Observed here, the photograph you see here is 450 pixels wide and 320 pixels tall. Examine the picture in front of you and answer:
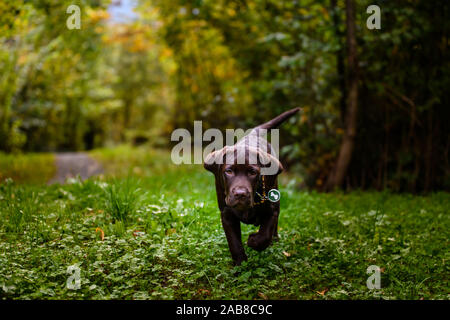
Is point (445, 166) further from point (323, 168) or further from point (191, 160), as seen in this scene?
point (191, 160)

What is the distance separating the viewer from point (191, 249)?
162 inches

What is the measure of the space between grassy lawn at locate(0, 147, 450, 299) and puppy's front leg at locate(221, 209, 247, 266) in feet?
0.33

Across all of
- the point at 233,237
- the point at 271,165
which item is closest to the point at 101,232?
the point at 233,237

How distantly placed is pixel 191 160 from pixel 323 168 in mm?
3583

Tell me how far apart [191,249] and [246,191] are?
1137 millimetres

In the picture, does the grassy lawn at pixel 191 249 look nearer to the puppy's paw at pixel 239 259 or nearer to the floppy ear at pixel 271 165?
the puppy's paw at pixel 239 259

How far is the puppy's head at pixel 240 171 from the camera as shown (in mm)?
3330

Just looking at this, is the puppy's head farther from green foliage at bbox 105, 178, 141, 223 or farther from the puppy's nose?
green foliage at bbox 105, 178, 141, 223

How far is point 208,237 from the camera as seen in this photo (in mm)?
4445

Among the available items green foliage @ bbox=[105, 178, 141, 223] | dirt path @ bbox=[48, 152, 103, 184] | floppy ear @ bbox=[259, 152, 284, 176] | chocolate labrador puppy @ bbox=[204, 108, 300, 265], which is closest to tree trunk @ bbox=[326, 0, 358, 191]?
chocolate labrador puppy @ bbox=[204, 108, 300, 265]

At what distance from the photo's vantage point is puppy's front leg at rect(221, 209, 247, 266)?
3791 millimetres

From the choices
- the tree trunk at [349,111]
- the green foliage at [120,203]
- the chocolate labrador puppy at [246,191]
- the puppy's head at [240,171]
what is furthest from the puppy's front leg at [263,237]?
the tree trunk at [349,111]

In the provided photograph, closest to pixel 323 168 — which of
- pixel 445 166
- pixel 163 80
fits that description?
pixel 445 166
